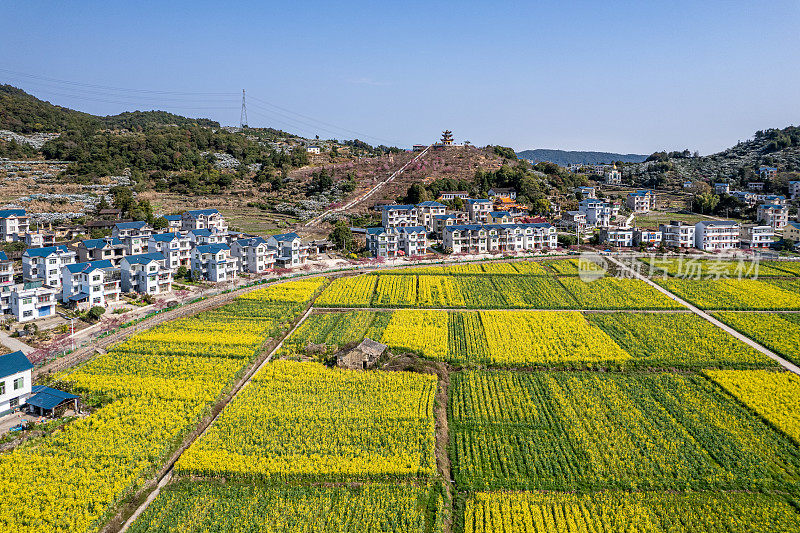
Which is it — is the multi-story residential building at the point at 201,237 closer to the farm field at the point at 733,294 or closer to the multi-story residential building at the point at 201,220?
the multi-story residential building at the point at 201,220

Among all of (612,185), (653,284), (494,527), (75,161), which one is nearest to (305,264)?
(653,284)

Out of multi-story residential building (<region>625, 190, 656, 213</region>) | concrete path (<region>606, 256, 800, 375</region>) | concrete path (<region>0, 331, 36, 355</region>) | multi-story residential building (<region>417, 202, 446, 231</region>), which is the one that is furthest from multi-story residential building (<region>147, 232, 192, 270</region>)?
multi-story residential building (<region>625, 190, 656, 213</region>)

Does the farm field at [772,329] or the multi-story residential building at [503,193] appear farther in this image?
the multi-story residential building at [503,193]

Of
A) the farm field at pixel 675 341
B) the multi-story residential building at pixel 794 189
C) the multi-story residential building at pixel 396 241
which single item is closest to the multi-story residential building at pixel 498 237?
the multi-story residential building at pixel 396 241

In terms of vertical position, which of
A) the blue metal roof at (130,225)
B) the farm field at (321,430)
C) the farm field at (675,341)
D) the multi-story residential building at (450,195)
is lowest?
the farm field at (321,430)

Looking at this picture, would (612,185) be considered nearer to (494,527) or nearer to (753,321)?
(753,321)

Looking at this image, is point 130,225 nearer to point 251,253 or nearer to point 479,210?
point 251,253
